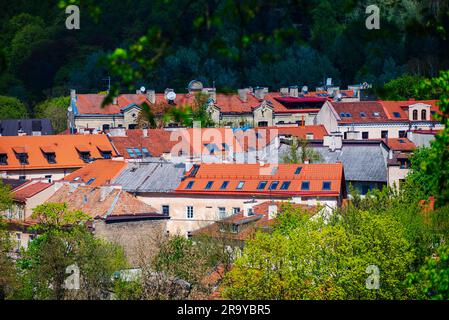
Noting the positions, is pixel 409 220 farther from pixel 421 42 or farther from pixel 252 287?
pixel 421 42

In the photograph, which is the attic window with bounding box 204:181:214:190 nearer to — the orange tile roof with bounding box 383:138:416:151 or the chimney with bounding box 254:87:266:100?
the orange tile roof with bounding box 383:138:416:151

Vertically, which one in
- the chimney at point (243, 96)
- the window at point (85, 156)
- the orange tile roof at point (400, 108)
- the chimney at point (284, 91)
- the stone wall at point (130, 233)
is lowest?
the stone wall at point (130, 233)

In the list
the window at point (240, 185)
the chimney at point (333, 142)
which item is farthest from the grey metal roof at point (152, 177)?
the chimney at point (333, 142)

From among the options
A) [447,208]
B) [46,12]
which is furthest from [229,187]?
[46,12]

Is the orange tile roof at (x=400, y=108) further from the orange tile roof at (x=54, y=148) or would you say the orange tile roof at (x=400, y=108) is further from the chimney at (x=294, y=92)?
the orange tile roof at (x=54, y=148)

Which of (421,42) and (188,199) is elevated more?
(421,42)
